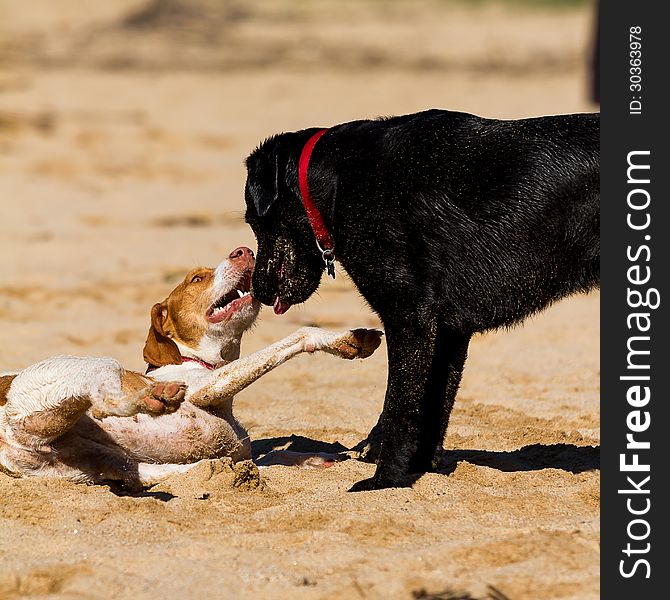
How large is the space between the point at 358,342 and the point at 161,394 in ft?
3.29

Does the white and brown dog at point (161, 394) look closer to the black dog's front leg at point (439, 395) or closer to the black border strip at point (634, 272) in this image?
the black dog's front leg at point (439, 395)

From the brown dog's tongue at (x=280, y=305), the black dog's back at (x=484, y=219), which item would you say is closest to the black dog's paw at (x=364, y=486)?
the black dog's back at (x=484, y=219)

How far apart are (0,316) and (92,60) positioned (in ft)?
42.6

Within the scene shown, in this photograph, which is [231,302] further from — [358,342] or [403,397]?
[403,397]

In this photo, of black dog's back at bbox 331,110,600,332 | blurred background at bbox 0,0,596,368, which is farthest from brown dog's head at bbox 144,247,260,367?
blurred background at bbox 0,0,596,368

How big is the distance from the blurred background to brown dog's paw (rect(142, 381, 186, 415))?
2726mm

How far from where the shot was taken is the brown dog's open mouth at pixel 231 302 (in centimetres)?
587

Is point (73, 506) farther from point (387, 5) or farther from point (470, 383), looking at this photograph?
point (387, 5)

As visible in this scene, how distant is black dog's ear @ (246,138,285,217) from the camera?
5.47 metres

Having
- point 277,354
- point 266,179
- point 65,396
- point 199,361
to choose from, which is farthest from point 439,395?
point 65,396

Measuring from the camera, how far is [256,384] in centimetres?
738

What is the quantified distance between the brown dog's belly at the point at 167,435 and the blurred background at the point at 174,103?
6.70ft

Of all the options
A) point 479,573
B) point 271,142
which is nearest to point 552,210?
point 271,142

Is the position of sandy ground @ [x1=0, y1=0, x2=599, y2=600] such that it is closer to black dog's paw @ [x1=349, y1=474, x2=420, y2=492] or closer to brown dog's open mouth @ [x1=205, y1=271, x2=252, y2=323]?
black dog's paw @ [x1=349, y1=474, x2=420, y2=492]
